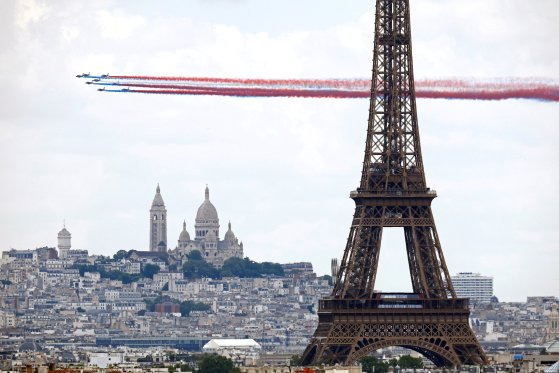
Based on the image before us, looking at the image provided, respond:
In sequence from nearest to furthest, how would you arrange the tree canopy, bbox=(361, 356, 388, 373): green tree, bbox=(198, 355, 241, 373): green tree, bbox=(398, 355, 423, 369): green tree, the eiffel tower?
the eiffel tower
bbox=(198, 355, 241, 373): green tree
bbox=(361, 356, 388, 373): green tree
the tree canopy
bbox=(398, 355, 423, 369): green tree

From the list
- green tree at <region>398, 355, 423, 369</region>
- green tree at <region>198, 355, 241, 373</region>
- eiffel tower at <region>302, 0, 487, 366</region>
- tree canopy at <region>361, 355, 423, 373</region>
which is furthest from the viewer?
green tree at <region>398, 355, 423, 369</region>

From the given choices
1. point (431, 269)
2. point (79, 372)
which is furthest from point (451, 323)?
point (79, 372)

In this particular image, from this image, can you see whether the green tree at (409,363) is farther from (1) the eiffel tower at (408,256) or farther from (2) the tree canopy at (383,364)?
(1) the eiffel tower at (408,256)

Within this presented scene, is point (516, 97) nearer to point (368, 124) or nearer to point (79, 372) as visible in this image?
point (368, 124)

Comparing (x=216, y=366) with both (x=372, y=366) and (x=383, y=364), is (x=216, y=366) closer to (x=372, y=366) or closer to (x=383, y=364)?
(x=372, y=366)

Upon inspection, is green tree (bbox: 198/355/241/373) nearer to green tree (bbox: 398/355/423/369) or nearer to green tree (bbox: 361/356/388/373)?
green tree (bbox: 361/356/388/373)

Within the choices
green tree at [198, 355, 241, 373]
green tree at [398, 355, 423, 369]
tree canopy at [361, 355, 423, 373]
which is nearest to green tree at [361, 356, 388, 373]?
tree canopy at [361, 355, 423, 373]

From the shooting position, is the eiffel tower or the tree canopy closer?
the eiffel tower
